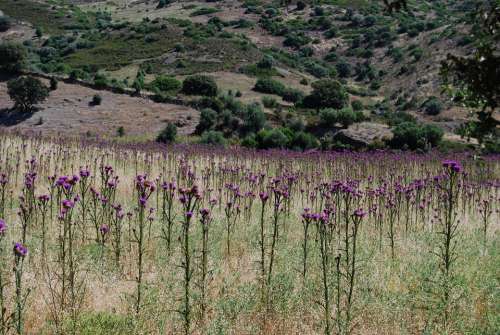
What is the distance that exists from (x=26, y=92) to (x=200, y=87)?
1654 centimetres

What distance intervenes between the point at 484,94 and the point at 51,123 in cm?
3507

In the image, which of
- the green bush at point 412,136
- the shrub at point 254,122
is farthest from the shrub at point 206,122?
the green bush at point 412,136

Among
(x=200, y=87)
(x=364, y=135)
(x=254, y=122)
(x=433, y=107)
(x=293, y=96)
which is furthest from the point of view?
(x=293, y=96)

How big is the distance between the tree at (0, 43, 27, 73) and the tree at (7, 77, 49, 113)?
8644mm

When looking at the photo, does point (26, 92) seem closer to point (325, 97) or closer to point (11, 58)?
point (11, 58)

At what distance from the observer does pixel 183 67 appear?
61.3m

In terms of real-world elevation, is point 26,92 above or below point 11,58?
below

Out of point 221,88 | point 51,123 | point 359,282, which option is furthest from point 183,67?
point 359,282

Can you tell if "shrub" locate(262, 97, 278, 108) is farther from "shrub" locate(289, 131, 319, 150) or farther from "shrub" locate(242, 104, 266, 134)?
"shrub" locate(289, 131, 319, 150)

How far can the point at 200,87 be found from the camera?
47.4 meters

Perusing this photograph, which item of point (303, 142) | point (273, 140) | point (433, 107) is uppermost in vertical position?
point (433, 107)

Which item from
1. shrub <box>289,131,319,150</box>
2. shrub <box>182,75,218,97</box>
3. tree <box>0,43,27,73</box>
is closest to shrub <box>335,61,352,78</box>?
shrub <box>182,75,218,97</box>

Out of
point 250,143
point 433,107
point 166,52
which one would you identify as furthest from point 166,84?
point 433,107

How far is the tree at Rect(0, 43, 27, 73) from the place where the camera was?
43.9 meters
